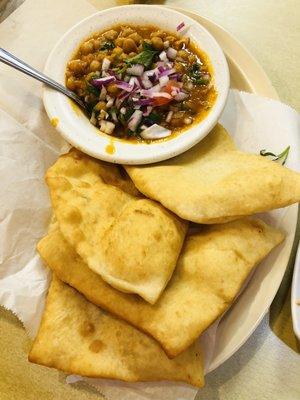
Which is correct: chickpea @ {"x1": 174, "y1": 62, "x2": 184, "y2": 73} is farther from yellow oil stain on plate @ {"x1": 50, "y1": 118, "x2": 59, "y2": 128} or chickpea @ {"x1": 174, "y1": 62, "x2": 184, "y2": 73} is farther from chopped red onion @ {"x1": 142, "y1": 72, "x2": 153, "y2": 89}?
yellow oil stain on plate @ {"x1": 50, "y1": 118, "x2": 59, "y2": 128}

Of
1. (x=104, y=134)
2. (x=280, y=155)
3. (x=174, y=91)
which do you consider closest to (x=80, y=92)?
(x=104, y=134)

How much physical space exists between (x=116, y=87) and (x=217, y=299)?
3.80 ft

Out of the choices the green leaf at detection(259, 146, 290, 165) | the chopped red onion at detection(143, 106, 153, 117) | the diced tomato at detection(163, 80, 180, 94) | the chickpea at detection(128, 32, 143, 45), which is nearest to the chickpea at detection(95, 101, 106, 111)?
the chopped red onion at detection(143, 106, 153, 117)

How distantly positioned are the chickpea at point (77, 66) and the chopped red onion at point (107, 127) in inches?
12.9

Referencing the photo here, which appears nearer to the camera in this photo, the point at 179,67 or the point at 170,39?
the point at 179,67

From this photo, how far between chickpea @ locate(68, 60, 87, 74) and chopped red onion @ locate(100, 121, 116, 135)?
33 cm

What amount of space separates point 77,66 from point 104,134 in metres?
0.41

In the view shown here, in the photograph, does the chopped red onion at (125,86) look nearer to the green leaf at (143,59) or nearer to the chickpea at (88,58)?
the green leaf at (143,59)

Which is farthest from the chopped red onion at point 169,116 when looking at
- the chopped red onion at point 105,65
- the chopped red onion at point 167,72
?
the chopped red onion at point 105,65

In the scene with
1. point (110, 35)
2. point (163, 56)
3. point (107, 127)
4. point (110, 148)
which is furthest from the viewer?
point (110, 35)

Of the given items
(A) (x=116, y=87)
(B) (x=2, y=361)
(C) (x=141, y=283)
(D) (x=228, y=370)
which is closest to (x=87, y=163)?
(A) (x=116, y=87)

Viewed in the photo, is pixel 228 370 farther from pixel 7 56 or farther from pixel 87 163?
pixel 7 56

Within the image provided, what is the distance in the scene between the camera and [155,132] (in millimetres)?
2193

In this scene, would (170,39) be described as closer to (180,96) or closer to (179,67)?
(179,67)
